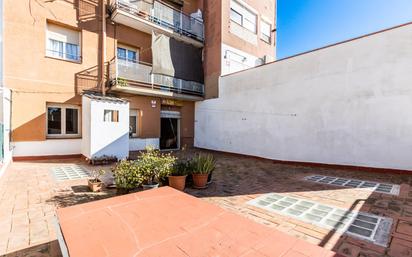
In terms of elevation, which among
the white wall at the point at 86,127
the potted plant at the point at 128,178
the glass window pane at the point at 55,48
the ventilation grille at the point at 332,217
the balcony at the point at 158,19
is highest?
the balcony at the point at 158,19

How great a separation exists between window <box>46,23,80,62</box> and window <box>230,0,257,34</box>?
359 inches

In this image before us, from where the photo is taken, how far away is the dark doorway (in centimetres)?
1286

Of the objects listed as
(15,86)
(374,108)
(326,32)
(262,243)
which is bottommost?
(262,243)

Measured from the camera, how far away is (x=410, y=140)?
21.4 feet

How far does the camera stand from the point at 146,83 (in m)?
11.1

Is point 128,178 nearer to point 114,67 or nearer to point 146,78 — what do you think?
point 114,67

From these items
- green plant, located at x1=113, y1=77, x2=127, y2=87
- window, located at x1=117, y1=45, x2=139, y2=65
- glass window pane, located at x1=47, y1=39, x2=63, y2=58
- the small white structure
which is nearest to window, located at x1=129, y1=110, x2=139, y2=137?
green plant, located at x1=113, y1=77, x2=127, y2=87

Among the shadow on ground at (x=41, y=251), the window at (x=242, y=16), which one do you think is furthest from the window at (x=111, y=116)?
the window at (x=242, y=16)

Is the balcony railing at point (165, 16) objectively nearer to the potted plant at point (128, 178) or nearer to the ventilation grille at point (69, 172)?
the ventilation grille at point (69, 172)

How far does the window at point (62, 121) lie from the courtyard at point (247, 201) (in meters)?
1.99

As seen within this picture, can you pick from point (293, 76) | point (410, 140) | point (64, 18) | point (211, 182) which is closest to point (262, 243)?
point (211, 182)

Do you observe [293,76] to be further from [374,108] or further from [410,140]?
[410,140]

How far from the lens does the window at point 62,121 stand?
29.2 ft

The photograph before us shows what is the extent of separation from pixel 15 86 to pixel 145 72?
5.26 metres
